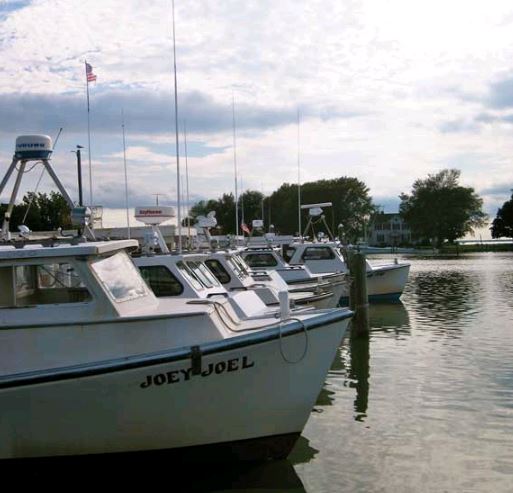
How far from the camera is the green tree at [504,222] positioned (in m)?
103

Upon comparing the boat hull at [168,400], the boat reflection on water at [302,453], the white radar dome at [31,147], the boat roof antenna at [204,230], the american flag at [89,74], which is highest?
the american flag at [89,74]

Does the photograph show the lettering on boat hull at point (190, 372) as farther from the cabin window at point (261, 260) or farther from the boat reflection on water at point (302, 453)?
the cabin window at point (261, 260)

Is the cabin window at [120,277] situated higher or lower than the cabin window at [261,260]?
higher

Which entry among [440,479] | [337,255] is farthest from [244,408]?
[337,255]

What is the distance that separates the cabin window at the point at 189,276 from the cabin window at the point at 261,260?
36.9 feet

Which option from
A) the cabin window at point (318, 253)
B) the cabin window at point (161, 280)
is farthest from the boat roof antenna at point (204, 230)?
the cabin window at point (161, 280)

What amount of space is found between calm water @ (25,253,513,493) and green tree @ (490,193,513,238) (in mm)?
89972

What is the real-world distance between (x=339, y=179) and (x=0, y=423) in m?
100

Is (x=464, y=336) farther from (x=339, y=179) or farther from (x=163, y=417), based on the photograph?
(x=339, y=179)

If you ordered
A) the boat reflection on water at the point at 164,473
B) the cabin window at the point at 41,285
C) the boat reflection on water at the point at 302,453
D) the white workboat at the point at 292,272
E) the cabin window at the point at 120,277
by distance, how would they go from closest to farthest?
the boat reflection on water at the point at 164,473, the cabin window at the point at 41,285, the cabin window at the point at 120,277, the boat reflection on water at the point at 302,453, the white workboat at the point at 292,272

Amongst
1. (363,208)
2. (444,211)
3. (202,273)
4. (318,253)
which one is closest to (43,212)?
(318,253)

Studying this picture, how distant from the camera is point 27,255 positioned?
8.08 meters

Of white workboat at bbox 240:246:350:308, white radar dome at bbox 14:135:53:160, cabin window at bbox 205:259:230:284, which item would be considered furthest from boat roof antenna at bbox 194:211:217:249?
white radar dome at bbox 14:135:53:160

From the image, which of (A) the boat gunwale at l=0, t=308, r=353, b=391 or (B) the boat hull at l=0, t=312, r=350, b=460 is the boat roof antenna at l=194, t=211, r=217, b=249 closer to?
(B) the boat hull at l=0, t=312, r=350, b=460
